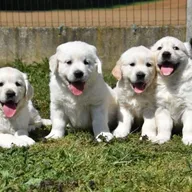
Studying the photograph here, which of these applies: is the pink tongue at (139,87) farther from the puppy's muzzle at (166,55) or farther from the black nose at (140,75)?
the puppy's muzzle at (166,55)

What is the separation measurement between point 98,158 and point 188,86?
1.67 m

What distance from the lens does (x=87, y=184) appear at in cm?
543

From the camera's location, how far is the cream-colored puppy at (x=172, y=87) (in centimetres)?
Result: 722

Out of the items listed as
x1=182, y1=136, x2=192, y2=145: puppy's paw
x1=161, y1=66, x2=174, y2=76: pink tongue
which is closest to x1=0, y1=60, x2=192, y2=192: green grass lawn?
x1=182, y1=136, x2=192, y2=145: puppy's paw

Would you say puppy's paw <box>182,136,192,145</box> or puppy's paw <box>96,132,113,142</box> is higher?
puppy's paw <box>96,132,113,142</box>

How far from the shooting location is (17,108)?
716 cm

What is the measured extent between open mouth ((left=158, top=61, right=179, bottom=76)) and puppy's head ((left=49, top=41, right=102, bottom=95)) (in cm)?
77

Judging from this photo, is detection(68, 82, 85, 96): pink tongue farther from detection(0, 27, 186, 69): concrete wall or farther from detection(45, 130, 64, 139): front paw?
detection(0, 27, 186, 69): concrete wall

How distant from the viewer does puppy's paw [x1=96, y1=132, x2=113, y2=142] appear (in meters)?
6.91

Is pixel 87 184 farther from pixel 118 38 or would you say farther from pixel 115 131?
pixel 118 38

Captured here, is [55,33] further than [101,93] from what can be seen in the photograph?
Yes

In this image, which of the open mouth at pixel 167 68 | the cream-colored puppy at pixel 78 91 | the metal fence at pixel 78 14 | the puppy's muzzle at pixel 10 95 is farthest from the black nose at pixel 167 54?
the metal fence at pixel 78 14

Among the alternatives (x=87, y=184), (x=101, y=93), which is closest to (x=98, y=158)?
(x=87, y=184)

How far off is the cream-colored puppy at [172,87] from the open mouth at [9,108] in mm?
1687
